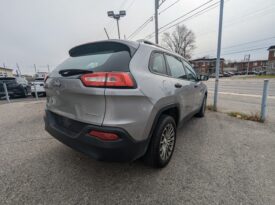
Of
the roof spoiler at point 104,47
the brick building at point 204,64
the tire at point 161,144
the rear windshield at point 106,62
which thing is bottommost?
the tire at point 161,144

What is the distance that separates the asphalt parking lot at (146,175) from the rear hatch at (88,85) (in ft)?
2.82

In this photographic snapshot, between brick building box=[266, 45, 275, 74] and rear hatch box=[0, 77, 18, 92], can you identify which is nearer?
rear hatch box=[0, 77, 18, 92]

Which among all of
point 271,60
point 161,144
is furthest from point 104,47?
point 271,60

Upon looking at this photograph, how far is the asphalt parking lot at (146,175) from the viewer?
1688mm

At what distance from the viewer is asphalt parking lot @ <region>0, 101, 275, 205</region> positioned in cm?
169

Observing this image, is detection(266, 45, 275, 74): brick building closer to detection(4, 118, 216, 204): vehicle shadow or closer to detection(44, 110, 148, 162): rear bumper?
detection(4, 118, 216, 204): vehicle shadow

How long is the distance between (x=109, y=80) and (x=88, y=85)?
0.74ft

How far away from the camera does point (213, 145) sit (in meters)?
2.84

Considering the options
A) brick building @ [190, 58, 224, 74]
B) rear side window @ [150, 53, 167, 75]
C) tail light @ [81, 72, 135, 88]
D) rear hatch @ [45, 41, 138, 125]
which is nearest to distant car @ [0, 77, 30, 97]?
rear hatch @ [45, 41, 138, 125]

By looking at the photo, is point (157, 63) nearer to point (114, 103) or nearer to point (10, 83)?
point (114, 103)

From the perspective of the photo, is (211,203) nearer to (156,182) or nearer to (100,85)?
(156,182)

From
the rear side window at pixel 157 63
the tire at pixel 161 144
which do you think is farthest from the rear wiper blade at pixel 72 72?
the tire at pixel 161 144

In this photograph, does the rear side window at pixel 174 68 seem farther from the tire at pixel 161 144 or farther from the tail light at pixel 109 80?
the tail light at pixel 109 80

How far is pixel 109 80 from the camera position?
4.91 ft
